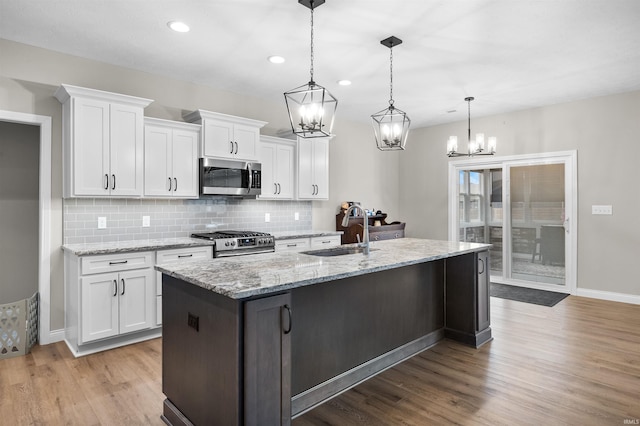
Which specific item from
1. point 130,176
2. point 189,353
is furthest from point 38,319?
point 189,353

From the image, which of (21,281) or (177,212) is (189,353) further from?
(21,281)

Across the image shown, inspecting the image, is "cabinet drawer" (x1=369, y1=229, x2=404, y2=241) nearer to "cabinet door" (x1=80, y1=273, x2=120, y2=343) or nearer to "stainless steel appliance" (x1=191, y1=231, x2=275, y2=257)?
"stainless steel appliance" (x1=191, y1=231, x2=275, y2=257)

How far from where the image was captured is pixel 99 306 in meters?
3.32

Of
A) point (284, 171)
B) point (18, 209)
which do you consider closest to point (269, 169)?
point (284, 171)

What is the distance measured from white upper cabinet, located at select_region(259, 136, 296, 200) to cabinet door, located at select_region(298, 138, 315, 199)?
0.10 meters

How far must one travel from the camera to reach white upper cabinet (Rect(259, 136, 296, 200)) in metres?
4.91

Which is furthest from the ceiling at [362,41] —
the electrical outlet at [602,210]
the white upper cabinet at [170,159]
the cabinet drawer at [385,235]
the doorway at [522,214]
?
the cabinet drawer at [385,235]

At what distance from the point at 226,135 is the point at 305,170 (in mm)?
1326

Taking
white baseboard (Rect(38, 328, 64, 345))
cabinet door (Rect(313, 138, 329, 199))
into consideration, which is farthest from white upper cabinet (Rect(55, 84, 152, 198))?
cabinet door (Rect(313, 138, 329, 199))

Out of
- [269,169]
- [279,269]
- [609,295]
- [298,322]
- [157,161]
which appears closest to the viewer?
[279,269]

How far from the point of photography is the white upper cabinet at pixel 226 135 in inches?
165

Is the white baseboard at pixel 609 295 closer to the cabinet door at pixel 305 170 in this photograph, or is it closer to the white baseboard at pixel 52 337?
the cabinet door at pixel 305 170

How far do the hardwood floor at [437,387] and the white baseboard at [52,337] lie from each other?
0.32 ft

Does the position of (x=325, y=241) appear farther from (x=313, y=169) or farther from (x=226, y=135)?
(x=226, y=135)
